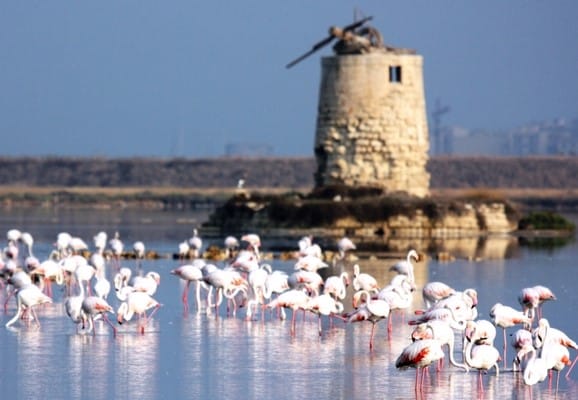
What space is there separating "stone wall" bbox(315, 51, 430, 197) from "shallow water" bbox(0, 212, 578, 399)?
16.0 meters

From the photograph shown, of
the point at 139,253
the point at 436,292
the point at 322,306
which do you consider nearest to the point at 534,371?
the point at 322,306

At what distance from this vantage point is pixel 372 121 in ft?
Answer: 125

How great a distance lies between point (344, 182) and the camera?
3847cm

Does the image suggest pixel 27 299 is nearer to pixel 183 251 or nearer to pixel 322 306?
pixel 322 306

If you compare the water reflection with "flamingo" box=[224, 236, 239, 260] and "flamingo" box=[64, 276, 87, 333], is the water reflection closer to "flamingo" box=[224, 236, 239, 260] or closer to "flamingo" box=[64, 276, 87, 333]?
"flamingo" box=[64, 276, 87, 333]

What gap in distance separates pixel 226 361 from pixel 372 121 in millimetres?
23062

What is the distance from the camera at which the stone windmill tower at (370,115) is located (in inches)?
1497

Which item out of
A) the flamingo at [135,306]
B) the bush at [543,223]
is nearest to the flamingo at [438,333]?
the flamingo at [135,306]

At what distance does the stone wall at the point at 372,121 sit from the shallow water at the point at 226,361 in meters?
16.0

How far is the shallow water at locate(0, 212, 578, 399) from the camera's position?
13734 millimetres

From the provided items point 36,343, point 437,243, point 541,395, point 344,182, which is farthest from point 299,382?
point 344,182

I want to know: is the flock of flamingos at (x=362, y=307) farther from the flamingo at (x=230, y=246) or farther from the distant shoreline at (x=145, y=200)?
the distant shoreline at (x=145, y=200)

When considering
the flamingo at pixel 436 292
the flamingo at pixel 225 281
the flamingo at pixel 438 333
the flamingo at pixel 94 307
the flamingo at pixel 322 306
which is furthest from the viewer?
the flamingo at pixel 225 281

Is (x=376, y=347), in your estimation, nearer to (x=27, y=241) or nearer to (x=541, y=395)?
(x=541, y=395)
